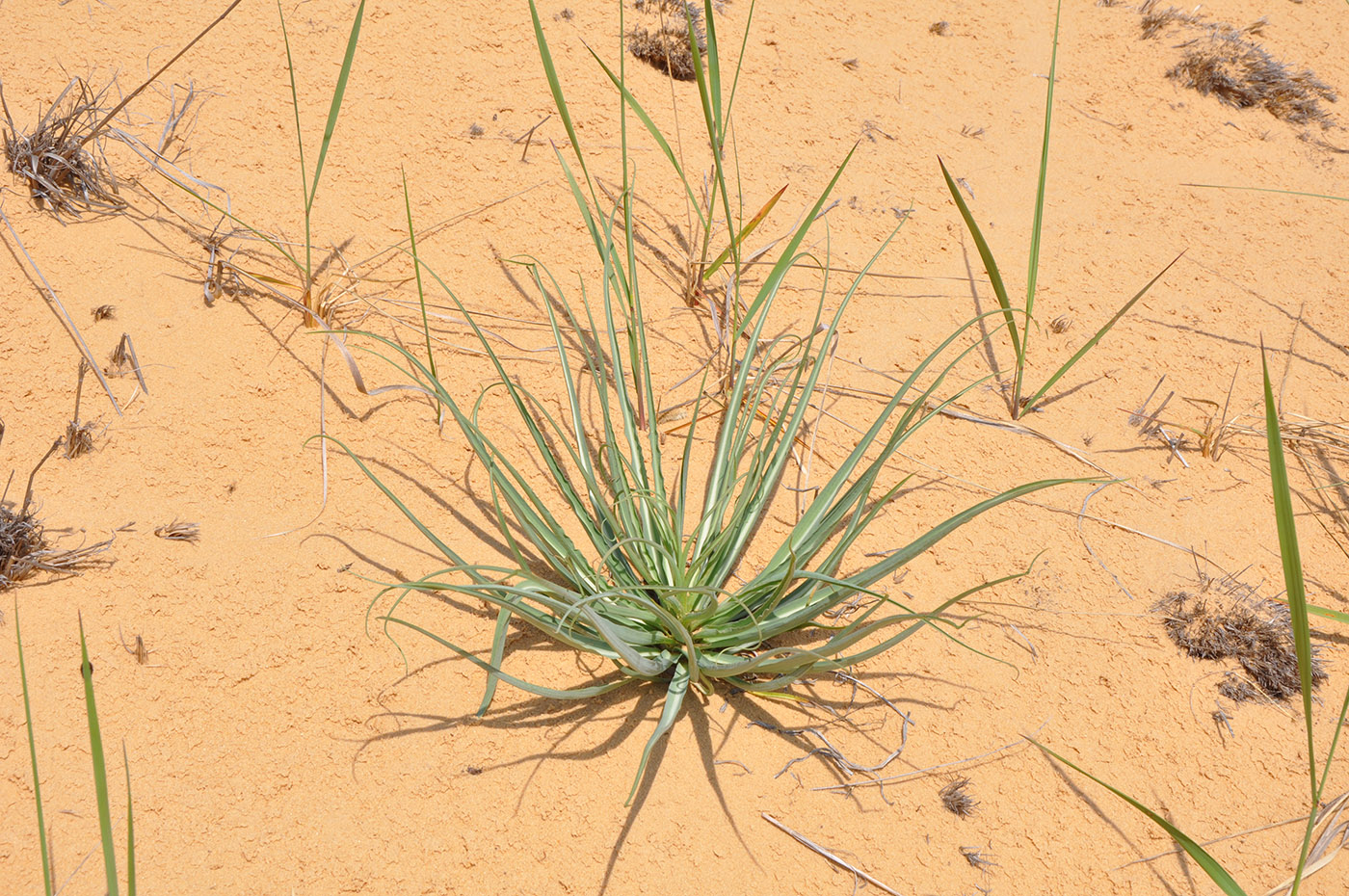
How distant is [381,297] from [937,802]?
1603mm

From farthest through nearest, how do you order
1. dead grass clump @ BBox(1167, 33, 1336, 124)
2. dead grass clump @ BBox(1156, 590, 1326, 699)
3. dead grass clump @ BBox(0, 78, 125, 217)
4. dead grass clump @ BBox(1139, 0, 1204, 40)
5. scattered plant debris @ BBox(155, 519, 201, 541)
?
dead grass clump @ BBox(1139, 0, 1204, 40)
dead grass clump @ BBox(1167, 33, 1336, 124)
dead grass clump @ BBox(0, 78, 125, 217)
dead grass clump @ BBox(1156, 590, 1326, 699)
scattered plant debris @ BBox(155, 519, 201, 541)

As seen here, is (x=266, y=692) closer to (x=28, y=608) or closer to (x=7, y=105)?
(x=28, y=608)

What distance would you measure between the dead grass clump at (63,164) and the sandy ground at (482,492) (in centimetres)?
6

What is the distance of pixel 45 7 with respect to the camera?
253cm

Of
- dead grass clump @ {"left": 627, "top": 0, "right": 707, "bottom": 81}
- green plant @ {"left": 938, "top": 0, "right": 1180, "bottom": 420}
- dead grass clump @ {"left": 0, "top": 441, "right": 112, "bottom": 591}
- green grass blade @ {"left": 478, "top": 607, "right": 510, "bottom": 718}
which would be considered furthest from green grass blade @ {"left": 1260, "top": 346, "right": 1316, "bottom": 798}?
dead grass clump @ {"left": 627, "top": 0, "right": 707, "bottom": 81}

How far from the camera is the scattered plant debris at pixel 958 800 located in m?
1.57

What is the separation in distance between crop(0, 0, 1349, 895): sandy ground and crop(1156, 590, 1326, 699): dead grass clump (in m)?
0.05

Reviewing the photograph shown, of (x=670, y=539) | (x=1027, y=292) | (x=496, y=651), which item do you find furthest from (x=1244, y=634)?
(x=496, y=651)

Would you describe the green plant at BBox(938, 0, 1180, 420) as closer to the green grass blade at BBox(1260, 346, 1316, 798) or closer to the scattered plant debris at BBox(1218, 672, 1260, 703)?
the scattered plant debris at BBox(1218, 672, 1260, 703)

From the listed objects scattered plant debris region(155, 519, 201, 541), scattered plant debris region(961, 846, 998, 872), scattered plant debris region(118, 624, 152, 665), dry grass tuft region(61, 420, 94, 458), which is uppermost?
dry grass tuft region(61, 420, 94, 458)

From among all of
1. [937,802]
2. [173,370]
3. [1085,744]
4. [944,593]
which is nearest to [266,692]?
[173,370]

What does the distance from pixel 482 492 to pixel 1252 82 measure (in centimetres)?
314

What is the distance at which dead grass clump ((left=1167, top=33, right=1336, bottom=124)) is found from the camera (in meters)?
3.22

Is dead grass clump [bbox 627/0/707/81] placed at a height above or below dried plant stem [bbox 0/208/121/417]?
above
